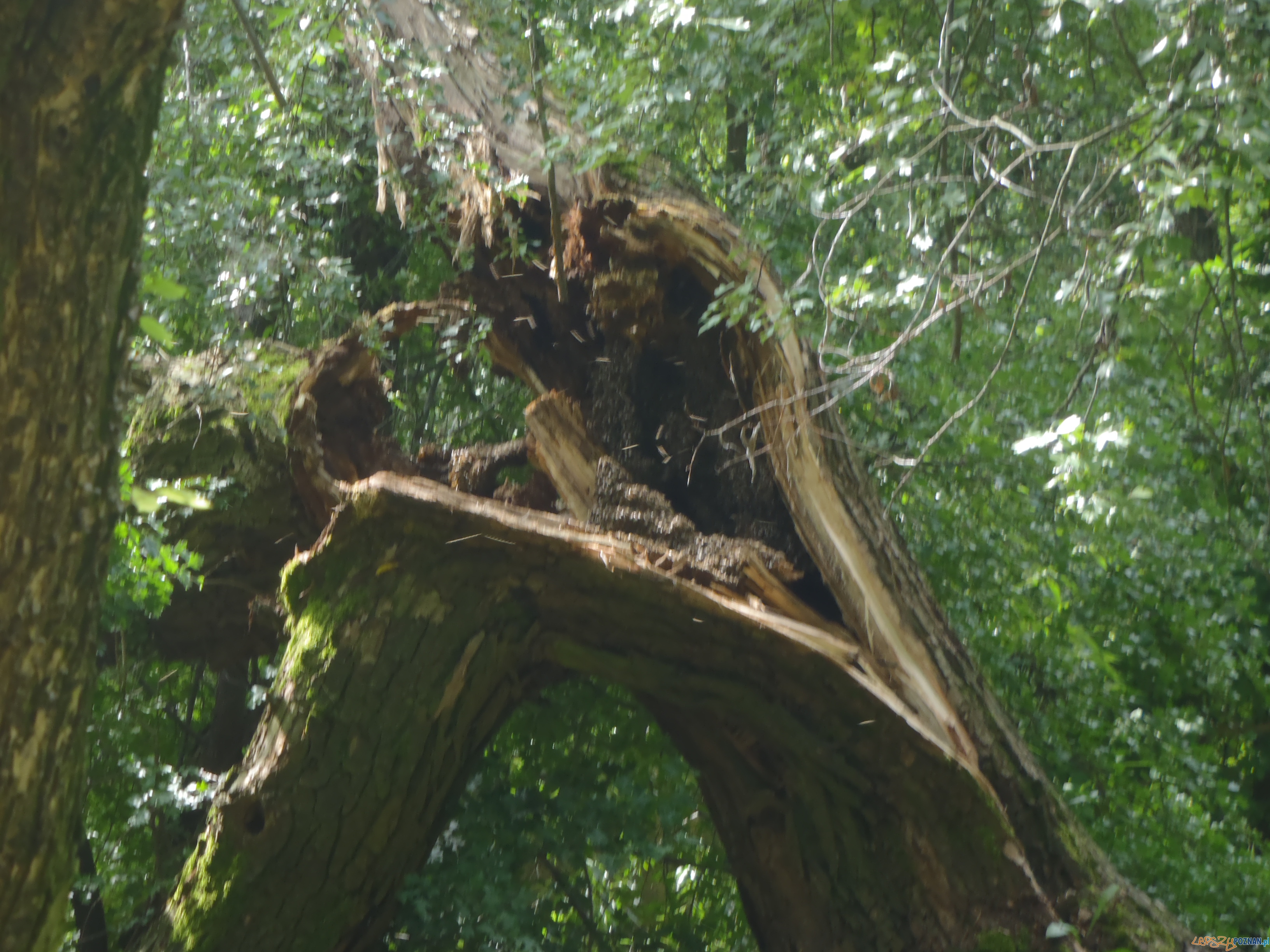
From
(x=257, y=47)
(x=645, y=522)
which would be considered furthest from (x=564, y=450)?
(x=257, y=47)

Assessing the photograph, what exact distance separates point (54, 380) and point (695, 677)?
2.11 meters

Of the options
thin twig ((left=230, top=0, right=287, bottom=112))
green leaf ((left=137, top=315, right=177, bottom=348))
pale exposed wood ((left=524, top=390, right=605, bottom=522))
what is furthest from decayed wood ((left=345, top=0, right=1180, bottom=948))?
green leaf ((left=137, top=315, right=177, bottom=348))

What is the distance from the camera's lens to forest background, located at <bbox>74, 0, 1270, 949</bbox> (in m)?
3.23

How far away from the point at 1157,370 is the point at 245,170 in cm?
441

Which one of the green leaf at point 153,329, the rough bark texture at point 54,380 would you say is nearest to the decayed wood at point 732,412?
the green leaf at point 153,329

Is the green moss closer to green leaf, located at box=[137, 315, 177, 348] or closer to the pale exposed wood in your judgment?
the pale exposed wood

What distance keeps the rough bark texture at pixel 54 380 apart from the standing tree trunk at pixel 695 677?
1581 millimetres

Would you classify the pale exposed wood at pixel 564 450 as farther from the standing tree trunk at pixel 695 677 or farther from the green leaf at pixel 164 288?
the green leaf at pixel 164 288

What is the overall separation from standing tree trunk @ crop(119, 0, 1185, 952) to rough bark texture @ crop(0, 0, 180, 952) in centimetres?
158

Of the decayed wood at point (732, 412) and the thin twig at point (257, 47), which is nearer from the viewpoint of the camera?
the thin twig at point (257, 47)

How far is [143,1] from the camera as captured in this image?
1.44 m

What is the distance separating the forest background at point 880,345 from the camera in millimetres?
3234

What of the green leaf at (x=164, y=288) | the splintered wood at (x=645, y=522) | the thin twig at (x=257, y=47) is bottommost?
the green leaf at (x=164, y=288)

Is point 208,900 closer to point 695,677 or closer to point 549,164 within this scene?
point 695,677
